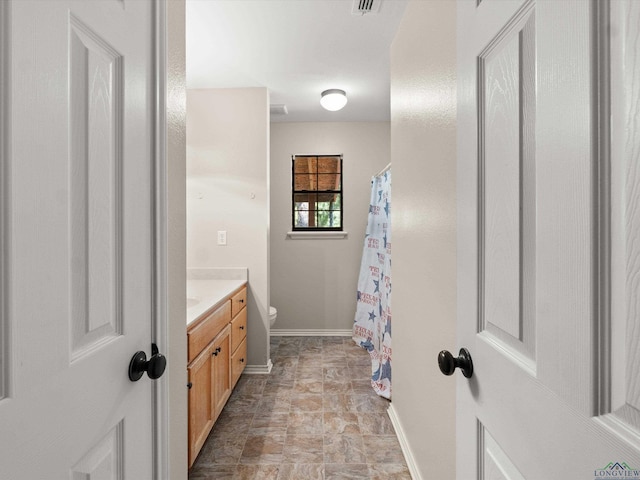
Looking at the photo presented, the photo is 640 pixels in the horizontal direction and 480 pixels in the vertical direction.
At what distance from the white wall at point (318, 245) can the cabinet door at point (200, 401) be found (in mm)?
2132

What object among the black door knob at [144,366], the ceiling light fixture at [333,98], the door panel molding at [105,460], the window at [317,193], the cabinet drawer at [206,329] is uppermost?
the ceiling light fixture at [333,98]

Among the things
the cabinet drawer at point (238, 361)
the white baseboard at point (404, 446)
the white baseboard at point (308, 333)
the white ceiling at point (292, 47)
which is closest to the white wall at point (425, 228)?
the white baseboard at point (404, 446)

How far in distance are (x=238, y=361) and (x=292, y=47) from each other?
233cm

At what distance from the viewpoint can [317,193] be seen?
4.21 meters

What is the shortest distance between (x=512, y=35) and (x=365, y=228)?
3.57m

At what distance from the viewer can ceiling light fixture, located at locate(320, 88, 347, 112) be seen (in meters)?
3.15

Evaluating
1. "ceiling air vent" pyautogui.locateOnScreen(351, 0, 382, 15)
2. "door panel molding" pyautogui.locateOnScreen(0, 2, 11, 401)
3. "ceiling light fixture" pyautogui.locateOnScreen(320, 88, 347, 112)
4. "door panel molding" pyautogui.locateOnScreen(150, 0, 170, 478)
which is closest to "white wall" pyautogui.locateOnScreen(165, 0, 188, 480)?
"door panel molding" pyautogui.locateOnScreen(150, 0, 170, 478)

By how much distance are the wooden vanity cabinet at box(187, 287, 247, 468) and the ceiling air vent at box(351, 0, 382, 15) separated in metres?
1.88

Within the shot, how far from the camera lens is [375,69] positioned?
9.11 ft

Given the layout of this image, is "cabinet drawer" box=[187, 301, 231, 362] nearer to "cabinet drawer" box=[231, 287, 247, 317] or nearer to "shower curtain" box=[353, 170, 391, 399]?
"cabinet drawer" box=[231, 287, 247, 317]

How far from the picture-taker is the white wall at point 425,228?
1234 millimetres

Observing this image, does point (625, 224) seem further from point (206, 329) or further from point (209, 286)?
point (209, 286)

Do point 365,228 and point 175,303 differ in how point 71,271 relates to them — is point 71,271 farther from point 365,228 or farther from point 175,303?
point 365,228

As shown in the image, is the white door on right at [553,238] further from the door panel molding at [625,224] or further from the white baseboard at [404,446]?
the white baseboard at [404,446]
